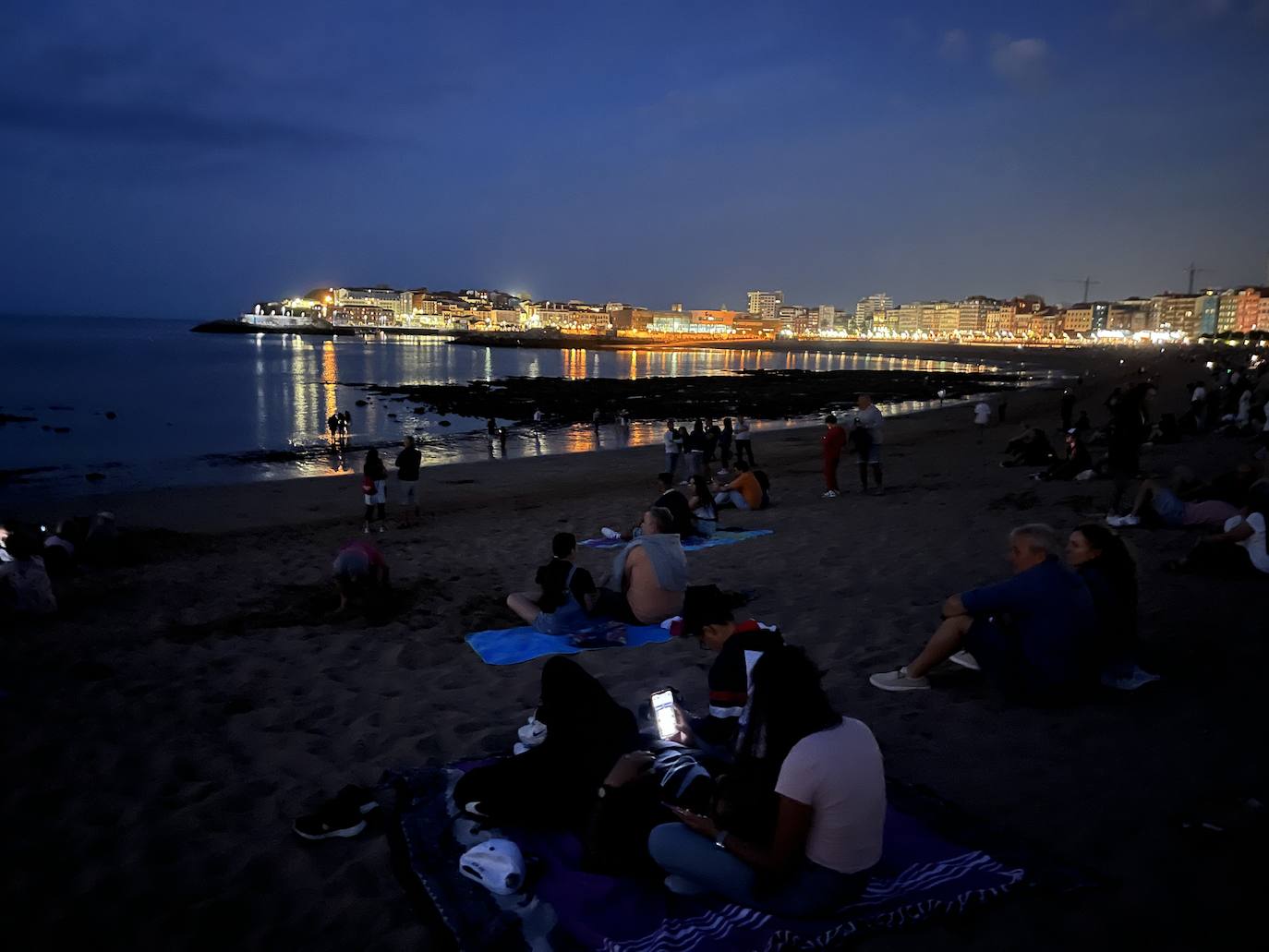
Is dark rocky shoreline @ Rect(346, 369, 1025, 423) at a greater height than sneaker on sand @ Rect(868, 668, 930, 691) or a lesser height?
greater

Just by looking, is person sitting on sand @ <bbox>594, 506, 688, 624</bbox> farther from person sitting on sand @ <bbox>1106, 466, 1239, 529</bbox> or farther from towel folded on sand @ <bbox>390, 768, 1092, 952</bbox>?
person sitting on sand @ <bbox>1106, 466, 1239, 529</bbox>

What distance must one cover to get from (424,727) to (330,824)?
3.69 feet

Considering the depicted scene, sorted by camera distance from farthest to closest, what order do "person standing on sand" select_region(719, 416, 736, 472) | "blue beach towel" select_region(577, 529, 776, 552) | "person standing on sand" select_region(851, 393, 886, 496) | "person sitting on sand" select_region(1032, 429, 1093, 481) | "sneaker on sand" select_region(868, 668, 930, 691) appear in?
"person standing on sand" select_region(719, 416, 736, 472), "person standing on sand" select_region(851, 393, 886, 496), "person sitting on sand" select_region(1032, 429, 1093, 481), "blue beach towel" select_region(577, 529, 776, 552), "sneaker on sand" select_region(868, 668, 930, 691)

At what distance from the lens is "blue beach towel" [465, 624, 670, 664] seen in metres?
5.62

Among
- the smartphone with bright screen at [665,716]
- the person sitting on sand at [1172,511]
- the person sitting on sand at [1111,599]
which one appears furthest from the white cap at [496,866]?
the person sitting on sand at [1172,511]

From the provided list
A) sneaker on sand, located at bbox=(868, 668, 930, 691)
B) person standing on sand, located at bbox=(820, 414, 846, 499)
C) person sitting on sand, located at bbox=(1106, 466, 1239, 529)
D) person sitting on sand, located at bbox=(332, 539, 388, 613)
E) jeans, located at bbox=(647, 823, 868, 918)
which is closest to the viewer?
jeans, located at bbox=(647, 823, 868, 918)

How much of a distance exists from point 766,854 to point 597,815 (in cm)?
68

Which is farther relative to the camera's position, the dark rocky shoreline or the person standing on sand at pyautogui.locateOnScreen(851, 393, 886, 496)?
the dark rocky shoreline

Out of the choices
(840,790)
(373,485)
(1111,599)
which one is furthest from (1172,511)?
(373,485)

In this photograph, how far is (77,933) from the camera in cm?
283

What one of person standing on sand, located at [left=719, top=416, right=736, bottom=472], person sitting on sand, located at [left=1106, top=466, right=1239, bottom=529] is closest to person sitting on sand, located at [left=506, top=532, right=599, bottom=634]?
person sitting on sand, located at [left=1106, top=466, right=1239, bottom=529]

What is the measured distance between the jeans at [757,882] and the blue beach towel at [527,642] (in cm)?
296

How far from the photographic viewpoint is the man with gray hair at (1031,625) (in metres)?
3.95

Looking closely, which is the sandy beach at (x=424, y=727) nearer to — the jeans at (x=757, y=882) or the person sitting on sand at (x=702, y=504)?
the jeans at (x=757, y=882)
